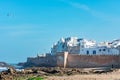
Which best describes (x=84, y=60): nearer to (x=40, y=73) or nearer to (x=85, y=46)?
(x=85, y=46)

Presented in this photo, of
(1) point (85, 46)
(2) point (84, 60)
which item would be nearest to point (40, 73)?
(2) point (84, 60)

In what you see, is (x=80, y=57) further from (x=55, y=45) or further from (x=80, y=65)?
(x=55, y=45)

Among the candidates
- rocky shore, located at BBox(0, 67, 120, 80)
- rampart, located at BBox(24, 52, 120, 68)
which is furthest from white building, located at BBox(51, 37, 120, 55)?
rocky shore, located at BBox(0, 67, 120, 80)

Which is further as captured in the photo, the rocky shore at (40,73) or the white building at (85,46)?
the white building at (85,46)

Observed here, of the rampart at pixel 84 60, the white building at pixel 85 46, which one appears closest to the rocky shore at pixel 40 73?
the rampart at pixel 84 60

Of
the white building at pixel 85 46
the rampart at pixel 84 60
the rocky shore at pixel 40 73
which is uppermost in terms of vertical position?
the white building at pixel 85 46

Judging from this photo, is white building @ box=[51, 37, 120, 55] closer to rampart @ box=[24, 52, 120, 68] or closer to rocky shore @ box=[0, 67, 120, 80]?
rampart @ box=[24, 52, 120, 68]

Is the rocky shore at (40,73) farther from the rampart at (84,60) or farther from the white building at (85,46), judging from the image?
the white building at (85,46)

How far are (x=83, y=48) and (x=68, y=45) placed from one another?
8.65 meters

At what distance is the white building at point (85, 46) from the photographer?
6285 centimetres

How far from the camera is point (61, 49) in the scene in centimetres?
7950

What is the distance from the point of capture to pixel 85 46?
70.4 meters

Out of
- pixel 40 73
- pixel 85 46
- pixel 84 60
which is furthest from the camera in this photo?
pixel 85 46

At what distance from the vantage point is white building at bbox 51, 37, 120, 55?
6285 centimetres
